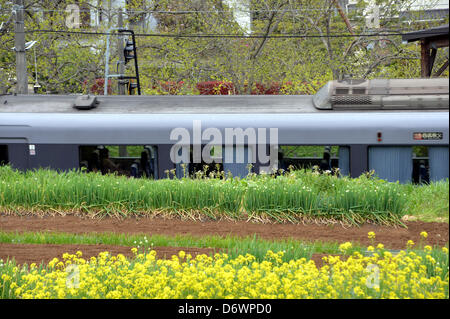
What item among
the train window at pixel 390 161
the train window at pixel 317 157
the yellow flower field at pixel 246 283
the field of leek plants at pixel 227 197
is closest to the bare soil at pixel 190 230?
the field of leek plants at pixel 227 197

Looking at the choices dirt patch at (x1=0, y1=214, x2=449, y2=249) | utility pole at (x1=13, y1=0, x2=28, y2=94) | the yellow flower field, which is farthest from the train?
the yellow flower field

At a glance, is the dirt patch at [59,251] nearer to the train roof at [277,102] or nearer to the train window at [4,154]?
the train window at [4,154]

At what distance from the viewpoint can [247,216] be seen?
961 cm

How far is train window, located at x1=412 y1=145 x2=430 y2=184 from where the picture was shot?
437 inches

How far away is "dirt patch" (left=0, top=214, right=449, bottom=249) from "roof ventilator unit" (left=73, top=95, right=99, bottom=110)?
11.0 feet

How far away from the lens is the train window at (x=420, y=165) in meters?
11.1

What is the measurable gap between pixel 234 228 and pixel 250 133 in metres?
3.10

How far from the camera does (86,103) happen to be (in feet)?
41.6

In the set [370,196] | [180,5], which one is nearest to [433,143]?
[370,196]

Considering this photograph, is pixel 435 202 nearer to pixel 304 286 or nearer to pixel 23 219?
pixel 304 286

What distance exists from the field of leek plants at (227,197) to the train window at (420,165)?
0.70m

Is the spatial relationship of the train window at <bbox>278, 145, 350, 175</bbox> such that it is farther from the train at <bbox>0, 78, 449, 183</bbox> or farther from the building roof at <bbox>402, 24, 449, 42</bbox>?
the building roof at <bbox>402, 24, 449, 42</bbox>

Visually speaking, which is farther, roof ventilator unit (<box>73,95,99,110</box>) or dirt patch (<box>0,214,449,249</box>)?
roof ventilator unit (<box>73,95,99,110</box>)
